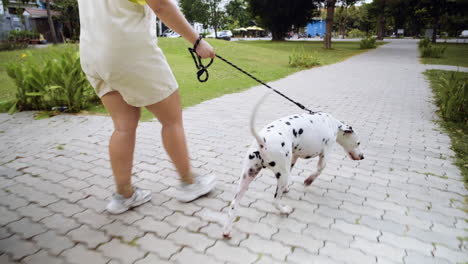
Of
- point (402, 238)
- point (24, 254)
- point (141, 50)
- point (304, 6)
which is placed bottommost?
point (402, 238)

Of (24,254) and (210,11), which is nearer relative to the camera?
(24,254)

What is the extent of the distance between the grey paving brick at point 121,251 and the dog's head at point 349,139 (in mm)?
2065

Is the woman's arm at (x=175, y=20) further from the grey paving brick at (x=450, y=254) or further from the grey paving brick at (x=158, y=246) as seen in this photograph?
the grey paving brick at (x=450, y=254)

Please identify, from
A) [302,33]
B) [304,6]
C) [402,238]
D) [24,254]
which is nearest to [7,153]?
[24,254]

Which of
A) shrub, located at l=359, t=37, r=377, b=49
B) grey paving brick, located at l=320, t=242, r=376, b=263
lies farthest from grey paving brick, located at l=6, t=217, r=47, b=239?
shrub, located at l=359, t=37, r=377, b=49

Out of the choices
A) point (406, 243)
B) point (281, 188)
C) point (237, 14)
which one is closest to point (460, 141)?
point (406, 243)

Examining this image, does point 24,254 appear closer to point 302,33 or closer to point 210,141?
point 210,141

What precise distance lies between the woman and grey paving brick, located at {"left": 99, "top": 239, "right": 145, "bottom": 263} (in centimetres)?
41

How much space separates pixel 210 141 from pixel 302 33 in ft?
230

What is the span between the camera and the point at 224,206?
284cm

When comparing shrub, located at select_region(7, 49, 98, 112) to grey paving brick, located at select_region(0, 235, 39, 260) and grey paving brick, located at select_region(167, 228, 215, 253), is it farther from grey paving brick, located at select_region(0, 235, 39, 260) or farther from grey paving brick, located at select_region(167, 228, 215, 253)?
grey paving brick, located at select_region(167, 228, 215, 253)

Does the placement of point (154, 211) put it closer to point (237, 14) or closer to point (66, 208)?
point (66, 208)

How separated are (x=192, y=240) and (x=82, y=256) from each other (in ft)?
2.45

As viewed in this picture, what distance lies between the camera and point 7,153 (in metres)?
4.06
